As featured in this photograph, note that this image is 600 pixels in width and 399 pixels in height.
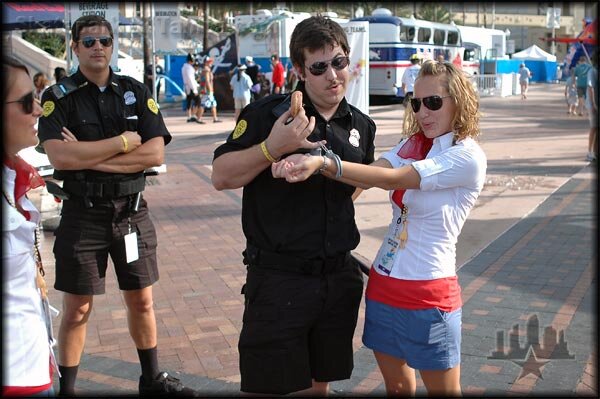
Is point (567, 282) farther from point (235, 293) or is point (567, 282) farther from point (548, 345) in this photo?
point (235, 293)

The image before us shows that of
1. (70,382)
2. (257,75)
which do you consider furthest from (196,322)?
(257,75)

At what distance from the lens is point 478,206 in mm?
9234

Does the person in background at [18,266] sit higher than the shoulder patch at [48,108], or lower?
lower

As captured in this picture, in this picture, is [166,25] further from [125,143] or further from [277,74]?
[125,143]

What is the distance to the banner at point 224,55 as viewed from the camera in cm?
2545

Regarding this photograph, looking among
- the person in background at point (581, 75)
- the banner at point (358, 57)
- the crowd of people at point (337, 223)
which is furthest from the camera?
the person in background at point (581, 75)

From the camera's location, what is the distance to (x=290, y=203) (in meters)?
2.89

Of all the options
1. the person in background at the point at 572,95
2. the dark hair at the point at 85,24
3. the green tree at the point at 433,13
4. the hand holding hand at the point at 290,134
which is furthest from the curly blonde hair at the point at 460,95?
the green tree at the point at 433,13

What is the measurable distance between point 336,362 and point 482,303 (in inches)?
111

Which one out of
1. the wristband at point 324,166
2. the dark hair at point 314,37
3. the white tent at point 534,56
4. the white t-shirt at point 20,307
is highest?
the white tent at point 534,56

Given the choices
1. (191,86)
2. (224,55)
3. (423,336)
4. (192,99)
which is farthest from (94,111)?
(224,55)

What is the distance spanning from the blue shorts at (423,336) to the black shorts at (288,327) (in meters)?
0.21

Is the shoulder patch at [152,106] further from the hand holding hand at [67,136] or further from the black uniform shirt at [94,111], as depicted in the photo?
the hand holding hand at [67,136]

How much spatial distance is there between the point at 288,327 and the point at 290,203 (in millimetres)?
482
